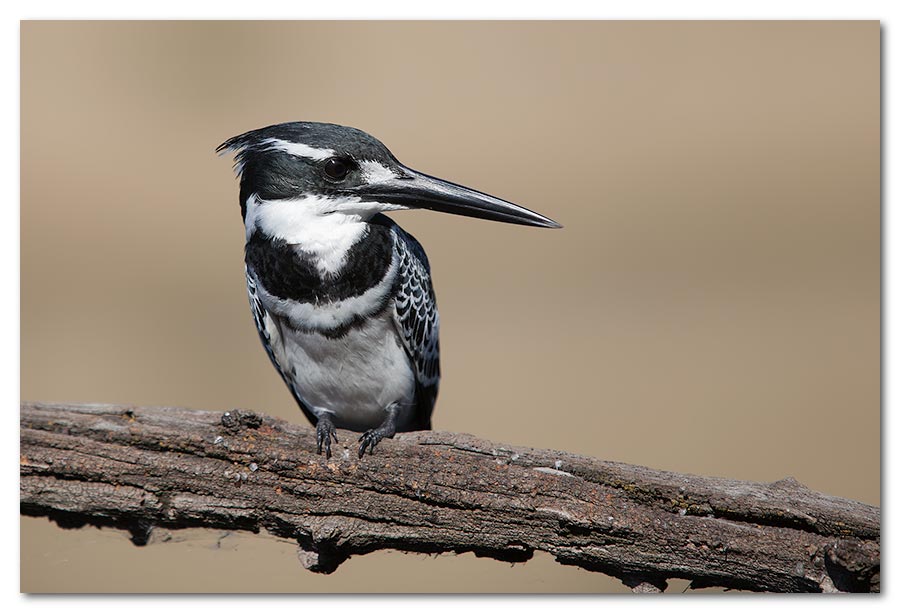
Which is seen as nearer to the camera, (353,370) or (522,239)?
(353,370)

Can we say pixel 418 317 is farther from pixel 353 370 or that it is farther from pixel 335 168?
pixel 335 168

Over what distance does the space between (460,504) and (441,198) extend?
81 cm

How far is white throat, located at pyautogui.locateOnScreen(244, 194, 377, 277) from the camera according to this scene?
2363 millimetres

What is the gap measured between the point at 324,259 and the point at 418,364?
1.68 feet

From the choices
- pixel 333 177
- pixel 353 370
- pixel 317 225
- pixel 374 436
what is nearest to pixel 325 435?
pixel 374 436

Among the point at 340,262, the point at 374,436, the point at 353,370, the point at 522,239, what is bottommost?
the point at 374,436

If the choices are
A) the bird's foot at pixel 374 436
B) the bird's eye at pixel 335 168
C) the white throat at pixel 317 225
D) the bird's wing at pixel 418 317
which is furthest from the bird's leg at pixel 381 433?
the bird's eye at pixel 335 168

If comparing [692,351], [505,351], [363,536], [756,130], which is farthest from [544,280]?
[363,536]

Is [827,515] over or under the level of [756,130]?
under

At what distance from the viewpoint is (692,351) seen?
122 inches

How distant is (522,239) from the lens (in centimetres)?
327

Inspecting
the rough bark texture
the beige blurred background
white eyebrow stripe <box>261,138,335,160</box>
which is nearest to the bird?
white eyebrow stripe <box>261,138,335,160</box>

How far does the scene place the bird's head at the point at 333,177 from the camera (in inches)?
91.3

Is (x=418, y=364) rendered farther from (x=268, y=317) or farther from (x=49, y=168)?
(x=49, y=168)
